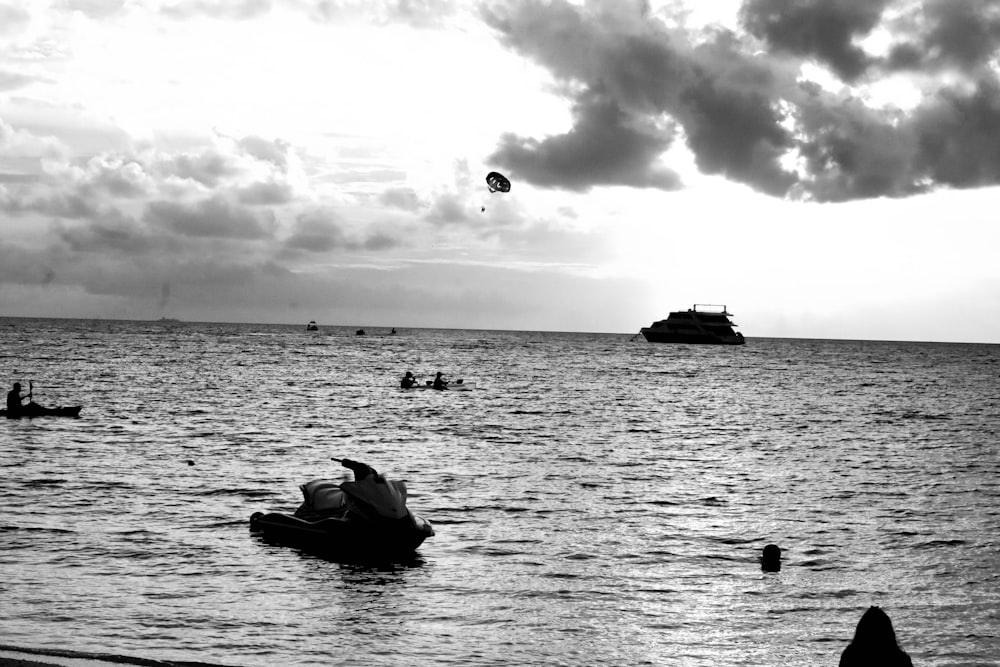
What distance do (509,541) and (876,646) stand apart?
15.0m

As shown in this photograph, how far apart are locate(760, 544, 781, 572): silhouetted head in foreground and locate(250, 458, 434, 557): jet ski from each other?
7062 millimetres

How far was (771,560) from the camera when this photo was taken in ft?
66.7

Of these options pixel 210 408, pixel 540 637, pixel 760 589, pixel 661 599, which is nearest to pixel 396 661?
pixel 540 637

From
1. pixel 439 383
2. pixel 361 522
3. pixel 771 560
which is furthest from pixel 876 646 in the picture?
pixel 439 383

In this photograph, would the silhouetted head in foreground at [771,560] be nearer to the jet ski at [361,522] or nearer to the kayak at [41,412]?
the jet ski at [361,522]

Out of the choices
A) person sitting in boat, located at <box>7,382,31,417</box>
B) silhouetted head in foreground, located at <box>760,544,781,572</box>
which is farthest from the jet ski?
person sitting in boat, located at <box>7,382,31,417</box>

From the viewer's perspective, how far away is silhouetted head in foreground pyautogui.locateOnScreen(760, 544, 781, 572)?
20.3m

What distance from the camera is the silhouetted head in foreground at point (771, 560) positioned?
66.6 ft

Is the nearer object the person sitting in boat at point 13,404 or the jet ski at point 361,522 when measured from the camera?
the jet ski at point 361,522

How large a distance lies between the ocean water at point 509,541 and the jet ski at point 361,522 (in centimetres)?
Answer: 45

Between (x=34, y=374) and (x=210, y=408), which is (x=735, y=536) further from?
(x=34, y=374)

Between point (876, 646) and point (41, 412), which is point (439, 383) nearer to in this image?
point (41, 412)

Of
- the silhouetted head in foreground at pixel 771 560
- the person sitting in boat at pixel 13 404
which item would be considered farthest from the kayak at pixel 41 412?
the silhouetted head in foreground at pixel 771 560

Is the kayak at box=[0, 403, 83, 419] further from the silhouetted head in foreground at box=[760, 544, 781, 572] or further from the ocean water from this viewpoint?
the silhouetted head in foreground at box=[760, 544, 781, 572]
